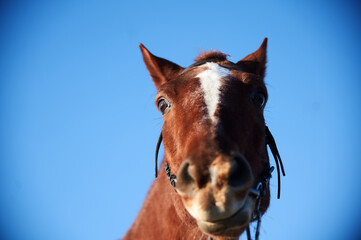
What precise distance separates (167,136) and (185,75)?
104 cm

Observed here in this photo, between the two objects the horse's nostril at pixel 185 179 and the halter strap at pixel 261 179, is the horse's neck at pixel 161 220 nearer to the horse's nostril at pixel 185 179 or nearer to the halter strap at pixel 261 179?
the halter strap at pixel 261 179

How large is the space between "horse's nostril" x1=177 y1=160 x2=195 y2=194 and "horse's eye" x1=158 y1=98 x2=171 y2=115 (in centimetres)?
169

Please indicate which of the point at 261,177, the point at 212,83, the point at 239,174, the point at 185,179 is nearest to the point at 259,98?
the point at 212,83

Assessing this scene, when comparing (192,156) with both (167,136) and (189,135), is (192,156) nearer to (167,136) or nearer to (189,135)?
(189,135)

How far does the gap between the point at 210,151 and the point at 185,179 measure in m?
0.40

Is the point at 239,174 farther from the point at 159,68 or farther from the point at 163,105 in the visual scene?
the point at 159,68

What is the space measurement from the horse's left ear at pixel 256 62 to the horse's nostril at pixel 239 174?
3.04 metres

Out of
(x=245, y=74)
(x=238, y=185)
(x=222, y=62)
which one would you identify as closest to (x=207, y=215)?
(x=238, y=185)

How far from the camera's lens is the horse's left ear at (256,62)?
5837mm

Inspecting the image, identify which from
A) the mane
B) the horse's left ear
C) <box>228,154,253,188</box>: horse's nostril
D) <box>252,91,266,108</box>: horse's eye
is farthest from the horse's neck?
the horse's left ear

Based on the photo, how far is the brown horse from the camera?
3055mm

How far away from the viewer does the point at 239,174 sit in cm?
311

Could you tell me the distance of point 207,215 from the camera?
3074mm

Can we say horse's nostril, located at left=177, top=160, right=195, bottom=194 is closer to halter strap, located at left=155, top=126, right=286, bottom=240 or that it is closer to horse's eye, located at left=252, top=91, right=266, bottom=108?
halter strap, located at left=155, top=126, right=286, bottom=240
